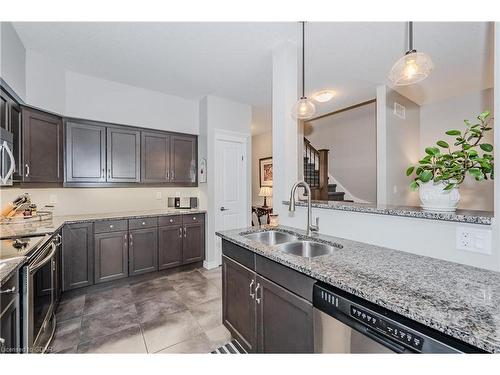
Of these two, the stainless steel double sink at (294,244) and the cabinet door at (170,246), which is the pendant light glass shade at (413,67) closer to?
Result: the stainless steel double sink at (294,244)

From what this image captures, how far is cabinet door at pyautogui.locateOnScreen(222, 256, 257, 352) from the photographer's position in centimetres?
167

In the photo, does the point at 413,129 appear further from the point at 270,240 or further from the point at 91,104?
the point at 91,104

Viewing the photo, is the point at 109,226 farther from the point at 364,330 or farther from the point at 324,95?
the point at 324,95

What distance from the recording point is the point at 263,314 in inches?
61.2

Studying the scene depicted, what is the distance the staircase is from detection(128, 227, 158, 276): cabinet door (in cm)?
330

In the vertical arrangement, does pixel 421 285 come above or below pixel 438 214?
below

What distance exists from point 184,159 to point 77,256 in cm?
198

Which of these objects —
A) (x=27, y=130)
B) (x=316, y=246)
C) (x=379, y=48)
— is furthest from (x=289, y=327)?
(x=27, y=130)

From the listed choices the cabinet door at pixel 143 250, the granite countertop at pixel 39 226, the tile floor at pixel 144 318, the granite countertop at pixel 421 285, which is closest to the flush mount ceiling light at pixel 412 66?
the granite countertop at pixel 421 285

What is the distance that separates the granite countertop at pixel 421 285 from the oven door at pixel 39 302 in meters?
1.47

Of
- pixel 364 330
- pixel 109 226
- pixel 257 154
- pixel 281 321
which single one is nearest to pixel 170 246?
pixel 109 226

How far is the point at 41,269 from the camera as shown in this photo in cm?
172

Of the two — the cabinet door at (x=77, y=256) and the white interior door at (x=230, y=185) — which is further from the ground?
the white interior door at (x=230, y=185)

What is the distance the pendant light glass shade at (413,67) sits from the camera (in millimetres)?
1490
